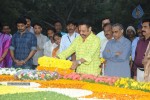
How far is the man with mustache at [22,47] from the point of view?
11297 millimetres

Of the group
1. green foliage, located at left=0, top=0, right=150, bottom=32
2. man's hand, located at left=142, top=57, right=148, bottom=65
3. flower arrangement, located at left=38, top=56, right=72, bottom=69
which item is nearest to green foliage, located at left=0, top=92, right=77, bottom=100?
flower arrangement, located at left=38, top=56, right=72, bottom=69

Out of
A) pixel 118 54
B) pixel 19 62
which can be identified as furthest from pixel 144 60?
pixel 19 62

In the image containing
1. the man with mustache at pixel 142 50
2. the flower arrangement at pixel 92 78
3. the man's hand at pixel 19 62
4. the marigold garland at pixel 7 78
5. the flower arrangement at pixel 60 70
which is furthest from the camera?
the man's hand at pixel 19 62

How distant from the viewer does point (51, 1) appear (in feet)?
155

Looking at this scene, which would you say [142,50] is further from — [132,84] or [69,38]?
[69,38]

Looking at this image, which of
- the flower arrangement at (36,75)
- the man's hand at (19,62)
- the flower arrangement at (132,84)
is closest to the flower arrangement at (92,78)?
the flower arrangement at (132,84)

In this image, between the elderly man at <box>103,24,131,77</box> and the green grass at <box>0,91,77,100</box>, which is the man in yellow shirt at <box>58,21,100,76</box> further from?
the green grass at <box>0,91,77,100</box>

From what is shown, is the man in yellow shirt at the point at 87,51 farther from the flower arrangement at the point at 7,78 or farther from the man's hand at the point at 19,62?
the man's hand at the point at 19,62

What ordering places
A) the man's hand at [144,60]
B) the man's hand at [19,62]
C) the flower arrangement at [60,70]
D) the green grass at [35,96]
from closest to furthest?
the green grass at [35,96]
the man's hand at [144,60]
the flower arrangement at [60,70]
the man's hand at [19,62]

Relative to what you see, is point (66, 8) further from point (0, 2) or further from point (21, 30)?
point (21, 30)

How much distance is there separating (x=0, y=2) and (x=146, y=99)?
74.5 feet

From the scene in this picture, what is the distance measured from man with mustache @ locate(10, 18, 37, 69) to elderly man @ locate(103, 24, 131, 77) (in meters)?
2.49

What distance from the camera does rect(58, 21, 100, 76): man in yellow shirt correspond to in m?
9.37

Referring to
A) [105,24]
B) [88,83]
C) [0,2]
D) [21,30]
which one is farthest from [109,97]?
[0,2]
